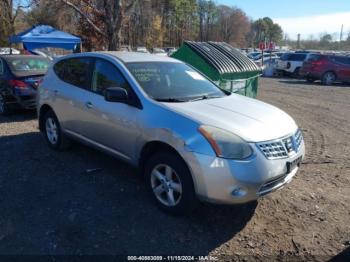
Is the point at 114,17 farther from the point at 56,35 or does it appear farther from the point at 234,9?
the point at 234,9

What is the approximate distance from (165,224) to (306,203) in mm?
1741

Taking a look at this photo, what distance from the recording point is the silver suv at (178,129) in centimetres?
341

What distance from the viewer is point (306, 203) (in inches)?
170

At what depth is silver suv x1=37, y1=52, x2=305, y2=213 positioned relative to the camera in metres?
3.41

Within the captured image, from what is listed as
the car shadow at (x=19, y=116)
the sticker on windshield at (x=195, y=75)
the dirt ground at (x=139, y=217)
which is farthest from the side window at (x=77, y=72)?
the car shadow at (x=19, y=116)

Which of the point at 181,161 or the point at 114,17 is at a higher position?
the point at 114,17

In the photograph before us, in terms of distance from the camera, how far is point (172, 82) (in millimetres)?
4699

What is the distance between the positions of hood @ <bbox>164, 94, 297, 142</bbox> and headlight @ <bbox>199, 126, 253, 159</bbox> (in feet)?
0.23

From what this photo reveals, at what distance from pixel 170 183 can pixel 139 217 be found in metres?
0.50

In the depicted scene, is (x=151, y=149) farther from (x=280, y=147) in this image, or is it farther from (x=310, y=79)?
(x=310, y=79)

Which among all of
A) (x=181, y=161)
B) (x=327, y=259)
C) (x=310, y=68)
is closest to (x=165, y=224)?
(x=181, y=161)

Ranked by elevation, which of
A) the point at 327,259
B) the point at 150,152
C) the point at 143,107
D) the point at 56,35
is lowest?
the point at 327,259

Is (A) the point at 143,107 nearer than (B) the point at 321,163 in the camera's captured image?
Yes

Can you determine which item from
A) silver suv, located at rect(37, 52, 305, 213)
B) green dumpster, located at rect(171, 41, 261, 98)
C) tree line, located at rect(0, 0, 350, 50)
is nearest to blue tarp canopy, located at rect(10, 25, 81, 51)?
tree line, located at rect(0, 0, 350, 50)
